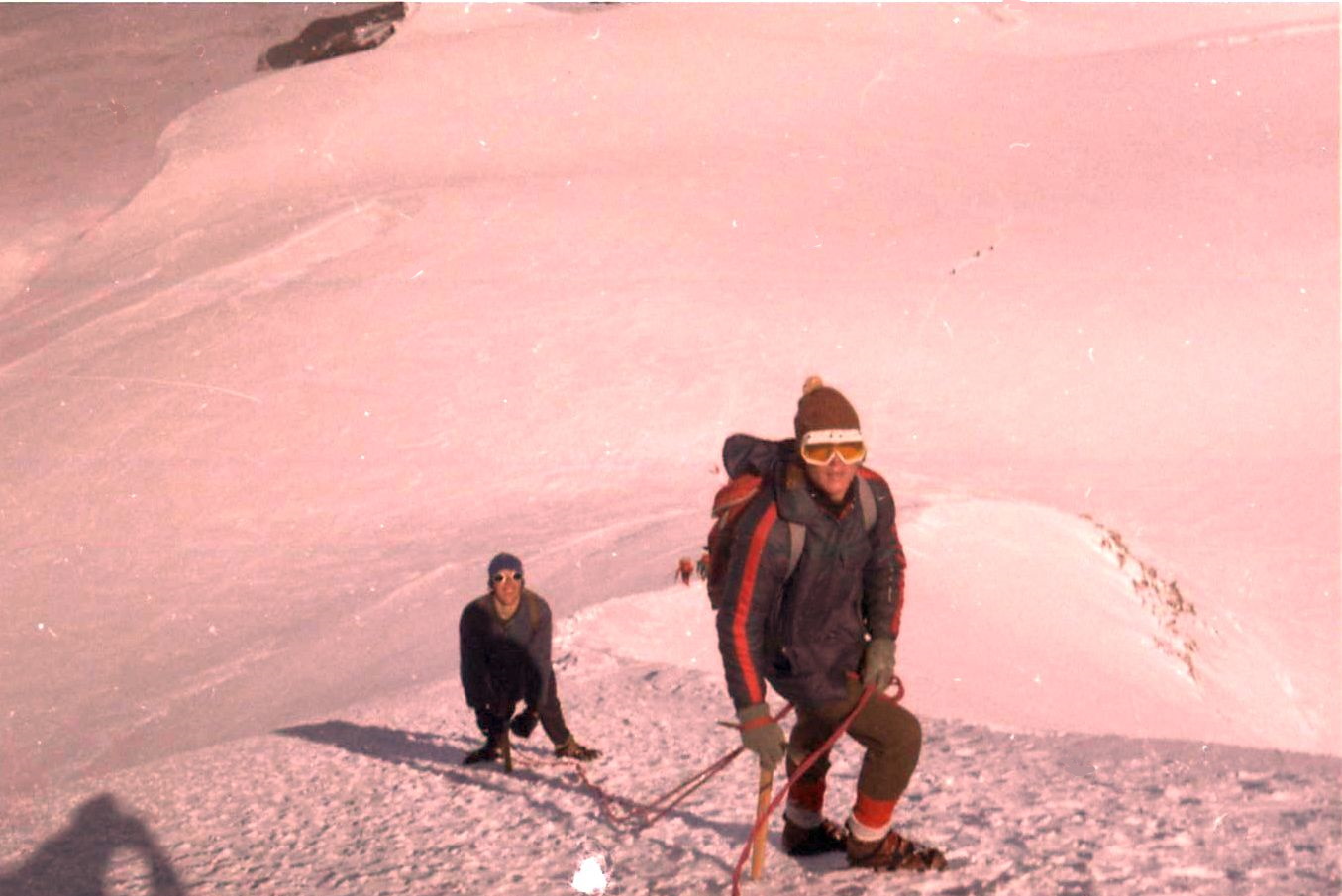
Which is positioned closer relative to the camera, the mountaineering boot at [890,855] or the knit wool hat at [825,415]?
the knit wool hat at [825,415]

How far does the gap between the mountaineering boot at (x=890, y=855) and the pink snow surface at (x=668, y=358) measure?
2.69m

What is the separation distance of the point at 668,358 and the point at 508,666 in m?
11.1

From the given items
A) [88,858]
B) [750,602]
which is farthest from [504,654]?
[750,602]

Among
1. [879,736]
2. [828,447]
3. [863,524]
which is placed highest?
[828,447]

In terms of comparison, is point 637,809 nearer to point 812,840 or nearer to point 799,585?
point 812,840

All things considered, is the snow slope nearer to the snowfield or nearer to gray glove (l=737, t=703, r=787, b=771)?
the snowfield

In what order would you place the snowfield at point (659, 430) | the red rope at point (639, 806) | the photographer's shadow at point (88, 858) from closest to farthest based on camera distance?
the red rope at point (639, 806)
the photographer's shadow at point (88, 858)
the snowfield at point (659, 430)

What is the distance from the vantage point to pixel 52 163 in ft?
116

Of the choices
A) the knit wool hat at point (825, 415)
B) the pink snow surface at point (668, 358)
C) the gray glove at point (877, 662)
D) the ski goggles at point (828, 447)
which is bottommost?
the pink snow surface at point (668, 358)

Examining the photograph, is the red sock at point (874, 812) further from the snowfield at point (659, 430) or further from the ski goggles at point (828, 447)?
the ski goggles at point (828, 447)

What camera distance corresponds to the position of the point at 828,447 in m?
3.94

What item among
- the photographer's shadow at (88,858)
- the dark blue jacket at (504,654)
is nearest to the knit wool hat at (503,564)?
the dark blue jacket at (504,654)

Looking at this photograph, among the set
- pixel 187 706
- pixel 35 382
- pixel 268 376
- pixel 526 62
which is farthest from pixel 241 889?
pixel 526 62

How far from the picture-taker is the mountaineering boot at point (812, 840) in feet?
15.1
